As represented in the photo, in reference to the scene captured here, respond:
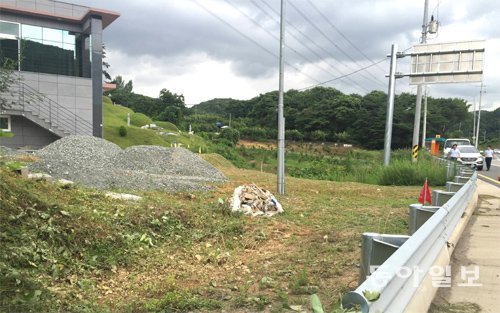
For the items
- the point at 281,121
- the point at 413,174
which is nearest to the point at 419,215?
the point at 281,121

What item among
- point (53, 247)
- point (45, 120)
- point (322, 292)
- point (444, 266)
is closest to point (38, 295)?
point (53, 247)

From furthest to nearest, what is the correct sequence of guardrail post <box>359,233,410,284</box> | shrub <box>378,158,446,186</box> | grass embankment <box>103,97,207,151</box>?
grass embankment <box>103,97,207,151</box>
shrub <box>378,158,446,186</box>
guardrail post <box>359,233,410,284</box>

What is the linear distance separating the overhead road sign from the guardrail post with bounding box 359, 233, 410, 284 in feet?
69.9

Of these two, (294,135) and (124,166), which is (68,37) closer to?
(124,166)

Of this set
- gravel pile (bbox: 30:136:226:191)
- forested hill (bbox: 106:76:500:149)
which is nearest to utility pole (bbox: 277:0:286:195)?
gravel pile (bbox: 30:136:226:191)

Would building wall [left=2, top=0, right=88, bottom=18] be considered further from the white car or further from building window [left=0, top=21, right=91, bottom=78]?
the white car

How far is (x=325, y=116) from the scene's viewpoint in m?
83.8

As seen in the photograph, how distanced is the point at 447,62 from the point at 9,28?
25.9 m

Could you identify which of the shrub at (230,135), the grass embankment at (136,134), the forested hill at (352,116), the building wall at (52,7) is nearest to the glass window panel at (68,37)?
the building wall at (52,7)

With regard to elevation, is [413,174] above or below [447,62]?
below

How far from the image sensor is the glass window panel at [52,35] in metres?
26.5

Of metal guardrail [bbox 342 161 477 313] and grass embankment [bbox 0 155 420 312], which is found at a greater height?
metal guardrail [bbox 342 161 477 313]

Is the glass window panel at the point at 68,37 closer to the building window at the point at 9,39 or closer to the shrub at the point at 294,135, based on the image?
the building window at the point at 9,39

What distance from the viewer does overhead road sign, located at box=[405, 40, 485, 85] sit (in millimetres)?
21312
